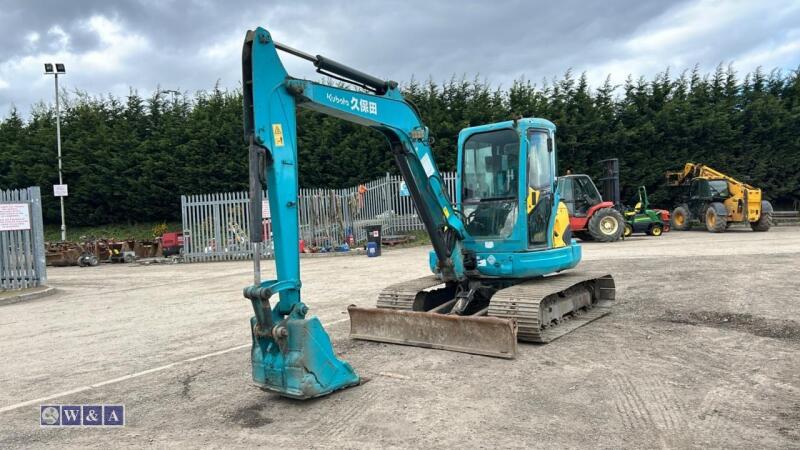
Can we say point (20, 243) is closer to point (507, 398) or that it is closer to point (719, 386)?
point (507, 398)

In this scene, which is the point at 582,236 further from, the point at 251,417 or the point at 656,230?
the point at 251,417

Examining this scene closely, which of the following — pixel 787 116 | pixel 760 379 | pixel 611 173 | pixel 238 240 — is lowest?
pixel 760 379

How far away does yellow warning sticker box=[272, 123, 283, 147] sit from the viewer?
14.9 ft

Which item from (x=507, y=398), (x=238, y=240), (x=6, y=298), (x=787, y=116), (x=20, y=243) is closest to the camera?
(x=507, y=398)

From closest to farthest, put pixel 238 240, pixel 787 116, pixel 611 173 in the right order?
pixel 238 240 < pixel 611 173 < pixel 787 116

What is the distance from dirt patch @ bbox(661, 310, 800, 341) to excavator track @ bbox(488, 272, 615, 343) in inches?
36.6

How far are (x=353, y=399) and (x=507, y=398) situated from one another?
1271 mm

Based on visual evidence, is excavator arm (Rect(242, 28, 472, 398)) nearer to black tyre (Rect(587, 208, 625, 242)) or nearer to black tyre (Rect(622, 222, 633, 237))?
black tyre (Rect(587, 208, 625, 242))

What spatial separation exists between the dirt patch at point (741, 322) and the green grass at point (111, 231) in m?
23.3

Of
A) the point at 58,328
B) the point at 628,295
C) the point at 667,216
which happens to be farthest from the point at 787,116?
the point at 58,328

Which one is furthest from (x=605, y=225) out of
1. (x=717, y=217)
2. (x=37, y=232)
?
(x=37, y=232)

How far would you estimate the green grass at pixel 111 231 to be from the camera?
84.9 ft

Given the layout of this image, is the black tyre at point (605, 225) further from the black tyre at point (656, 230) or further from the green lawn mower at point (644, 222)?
the black tyre at point (656, 230)

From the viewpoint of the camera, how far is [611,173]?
21156 millimetres
